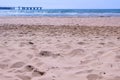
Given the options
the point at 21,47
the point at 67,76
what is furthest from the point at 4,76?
the point at 21,47

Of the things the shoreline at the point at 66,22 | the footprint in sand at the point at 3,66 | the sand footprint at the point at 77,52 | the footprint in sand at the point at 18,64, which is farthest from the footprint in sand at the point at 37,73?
the shoreline at the point at 66,22

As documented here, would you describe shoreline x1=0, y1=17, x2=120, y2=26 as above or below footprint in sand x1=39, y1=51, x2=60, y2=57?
below

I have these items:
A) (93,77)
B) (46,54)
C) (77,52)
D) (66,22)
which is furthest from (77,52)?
(66,22)

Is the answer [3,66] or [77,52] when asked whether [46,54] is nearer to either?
[77,52]

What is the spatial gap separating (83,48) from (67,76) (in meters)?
1.33

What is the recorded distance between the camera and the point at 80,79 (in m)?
2.46

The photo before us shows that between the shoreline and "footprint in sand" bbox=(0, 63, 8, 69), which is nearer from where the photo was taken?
"footprint in sand" bbox=(0, 63, 8, 69)

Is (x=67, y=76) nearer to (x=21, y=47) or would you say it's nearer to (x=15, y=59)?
(x=15, y=59)

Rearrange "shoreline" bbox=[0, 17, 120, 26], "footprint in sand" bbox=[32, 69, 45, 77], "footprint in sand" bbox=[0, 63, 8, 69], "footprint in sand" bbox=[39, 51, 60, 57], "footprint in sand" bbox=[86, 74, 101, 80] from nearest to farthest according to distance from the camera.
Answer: "footprint in sand" bbox=[86, 74, 101, 80] → "footprint in sand" bbox=[32, 69, 45, 77] → "footprint in sand" bbox=[0, 63, 8, 69] → "footprint in sand" bbox=[39, 51, 60, 57] → "shoreline" bbox=[0, 17, 120, 26]

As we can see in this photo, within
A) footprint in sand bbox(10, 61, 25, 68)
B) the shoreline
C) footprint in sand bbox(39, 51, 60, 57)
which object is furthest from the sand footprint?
the shoreline

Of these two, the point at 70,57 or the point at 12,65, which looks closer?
the point at 12,65

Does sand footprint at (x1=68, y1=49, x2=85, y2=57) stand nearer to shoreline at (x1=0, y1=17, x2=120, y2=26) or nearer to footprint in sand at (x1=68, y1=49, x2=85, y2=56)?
footprint in sand at (x1=68, y1=49, x2=85, y2=56)

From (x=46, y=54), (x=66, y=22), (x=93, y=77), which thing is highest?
(x=93, y=77)

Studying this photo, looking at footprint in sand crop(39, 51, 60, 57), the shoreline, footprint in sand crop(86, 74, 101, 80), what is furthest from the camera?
the shoreline
